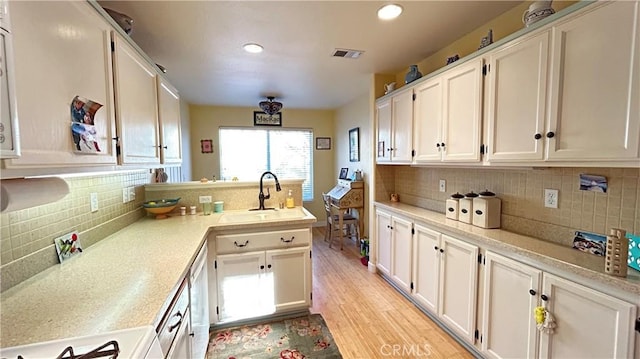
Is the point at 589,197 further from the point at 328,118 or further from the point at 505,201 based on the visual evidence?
the point at 328,118

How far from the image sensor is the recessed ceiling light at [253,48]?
2.40 m

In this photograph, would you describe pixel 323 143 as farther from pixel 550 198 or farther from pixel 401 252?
pixel 550 198

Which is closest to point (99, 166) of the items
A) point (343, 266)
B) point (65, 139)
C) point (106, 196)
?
point (65, 139)

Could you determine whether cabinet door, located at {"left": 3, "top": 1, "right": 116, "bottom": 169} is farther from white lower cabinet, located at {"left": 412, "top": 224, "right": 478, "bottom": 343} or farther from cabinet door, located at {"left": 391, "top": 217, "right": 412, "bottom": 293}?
cabinet door, located at {"left": 391, "top": 217, "right": 412, "bottom": 293}

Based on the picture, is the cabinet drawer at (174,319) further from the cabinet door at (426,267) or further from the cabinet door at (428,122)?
the cabinet door at (428,122)

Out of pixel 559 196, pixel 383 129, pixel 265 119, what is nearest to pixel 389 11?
pixel 383 129

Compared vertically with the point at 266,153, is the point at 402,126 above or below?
above

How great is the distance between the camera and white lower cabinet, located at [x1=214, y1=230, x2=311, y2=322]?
2199 millimetres

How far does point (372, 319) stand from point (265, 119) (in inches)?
165

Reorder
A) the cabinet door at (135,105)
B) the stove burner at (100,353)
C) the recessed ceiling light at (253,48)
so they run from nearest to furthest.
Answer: the stove burner at (100,353) < the cabinet door at (135,105) < the recessed ceiling light at (253,48)

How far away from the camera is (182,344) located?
1.33 metres

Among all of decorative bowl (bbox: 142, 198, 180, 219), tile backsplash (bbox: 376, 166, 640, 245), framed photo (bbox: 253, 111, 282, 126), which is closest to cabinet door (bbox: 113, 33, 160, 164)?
decorative bowl (bbox: 142, 198, 180, 219)

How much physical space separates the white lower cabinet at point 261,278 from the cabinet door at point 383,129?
4.48ft

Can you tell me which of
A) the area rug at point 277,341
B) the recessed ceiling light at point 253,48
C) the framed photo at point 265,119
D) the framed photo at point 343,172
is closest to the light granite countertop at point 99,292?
the area rug at point 277,341
